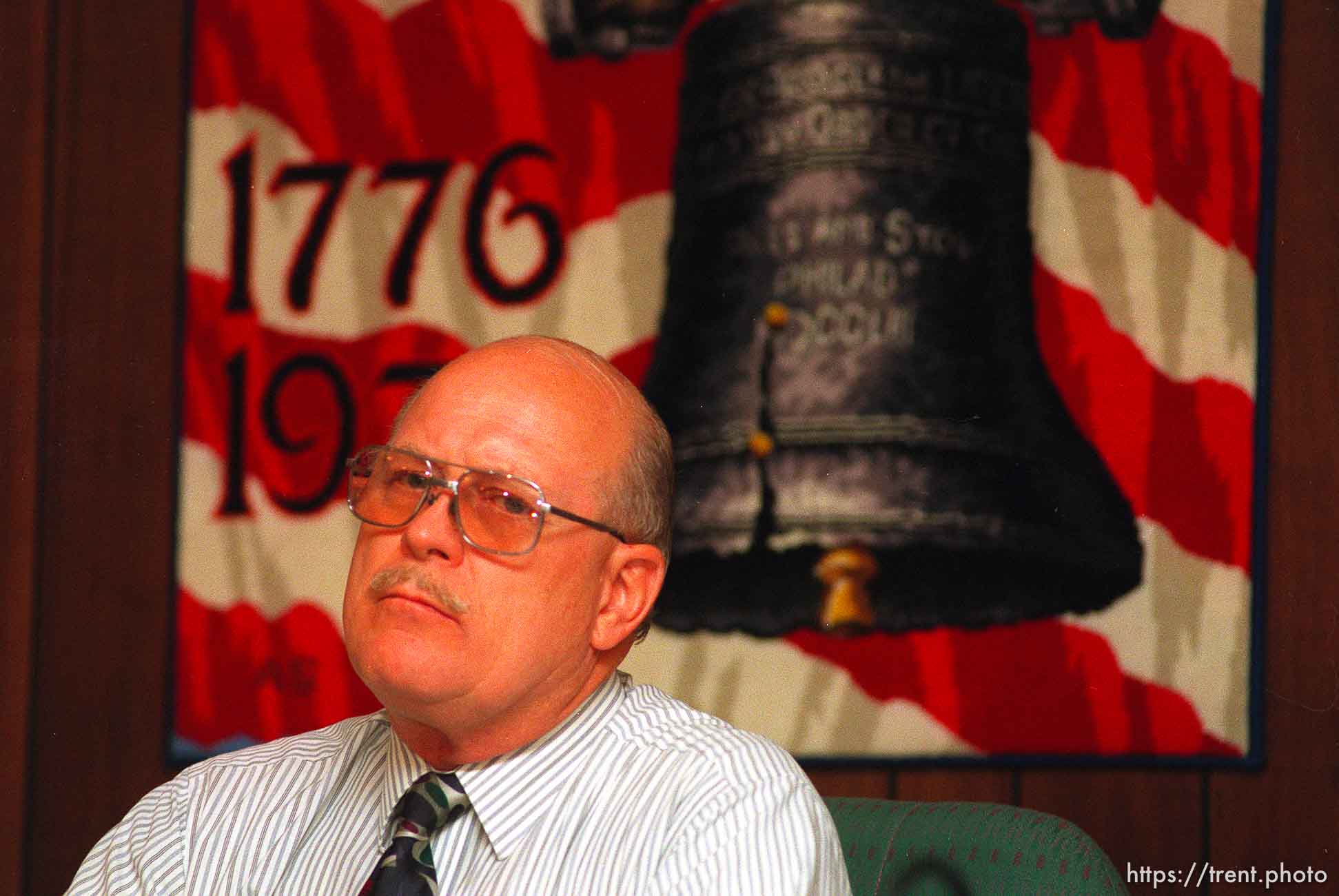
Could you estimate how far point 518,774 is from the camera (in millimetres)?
1347

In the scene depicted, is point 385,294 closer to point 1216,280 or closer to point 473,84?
point 473,84

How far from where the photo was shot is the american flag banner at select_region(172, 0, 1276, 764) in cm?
201

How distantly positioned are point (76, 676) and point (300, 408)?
581 mm

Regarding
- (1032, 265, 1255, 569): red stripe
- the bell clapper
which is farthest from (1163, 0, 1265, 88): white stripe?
the bell clapper

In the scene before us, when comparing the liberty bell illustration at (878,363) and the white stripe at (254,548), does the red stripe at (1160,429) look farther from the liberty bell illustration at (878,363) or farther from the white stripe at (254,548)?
the white stripe at (254,548)

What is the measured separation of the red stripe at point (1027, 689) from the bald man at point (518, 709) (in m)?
0.68

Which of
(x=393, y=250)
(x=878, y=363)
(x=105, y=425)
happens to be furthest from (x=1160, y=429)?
(x=105, y=425)

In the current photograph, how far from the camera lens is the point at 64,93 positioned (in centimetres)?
246

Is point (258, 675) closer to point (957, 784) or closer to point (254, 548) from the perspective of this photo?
point (254, 548)

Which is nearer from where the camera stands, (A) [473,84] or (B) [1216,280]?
(B) [1216,280]

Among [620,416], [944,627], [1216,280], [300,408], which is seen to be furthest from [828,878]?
[300,408]

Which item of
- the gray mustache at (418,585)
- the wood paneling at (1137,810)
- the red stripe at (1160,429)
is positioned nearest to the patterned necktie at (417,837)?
the gray mustache at (418,585)

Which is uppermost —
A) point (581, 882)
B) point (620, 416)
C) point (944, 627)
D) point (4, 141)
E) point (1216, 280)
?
point (4, 141)

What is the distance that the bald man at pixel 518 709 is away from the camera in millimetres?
1271
